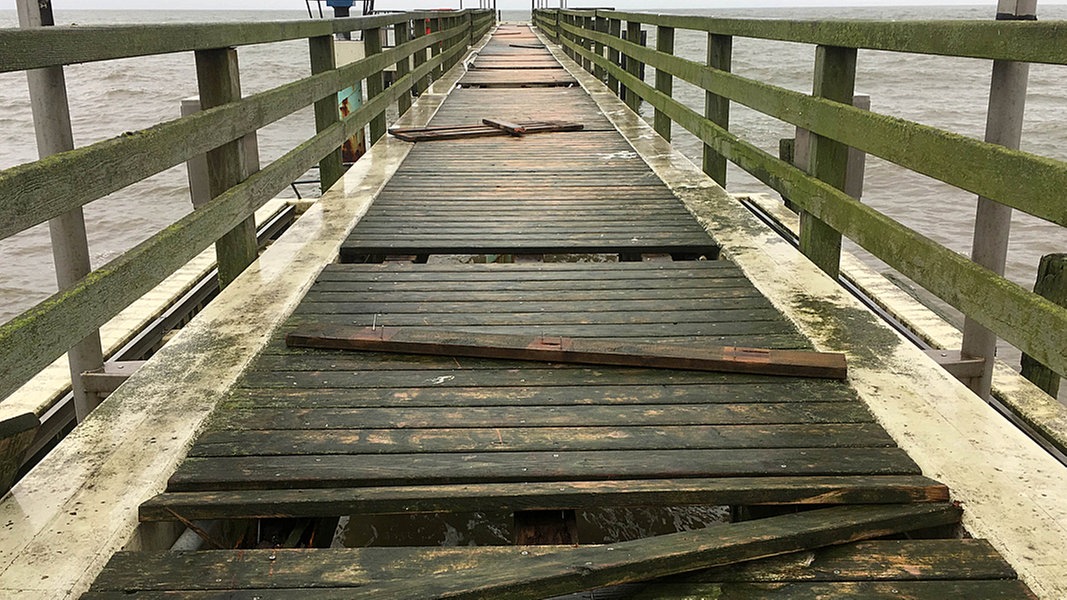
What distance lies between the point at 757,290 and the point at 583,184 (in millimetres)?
2446

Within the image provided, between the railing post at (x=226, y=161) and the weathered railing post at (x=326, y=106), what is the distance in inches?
55.7

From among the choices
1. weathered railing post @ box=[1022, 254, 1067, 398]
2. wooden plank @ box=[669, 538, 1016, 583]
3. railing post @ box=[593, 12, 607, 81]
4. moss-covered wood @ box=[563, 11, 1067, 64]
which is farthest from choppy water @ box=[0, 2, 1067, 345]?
wooden plank @ box=[669, 538, 1016, 583]

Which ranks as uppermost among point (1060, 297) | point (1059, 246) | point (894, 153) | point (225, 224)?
point (894, 153)

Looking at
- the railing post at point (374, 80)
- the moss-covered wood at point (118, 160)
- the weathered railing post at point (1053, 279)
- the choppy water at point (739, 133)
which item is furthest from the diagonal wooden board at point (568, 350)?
the choppy water at point (739, 133)

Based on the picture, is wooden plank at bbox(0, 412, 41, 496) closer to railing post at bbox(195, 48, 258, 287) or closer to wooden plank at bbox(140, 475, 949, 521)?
wooden plank at bbox(140, 475, 949, 521)

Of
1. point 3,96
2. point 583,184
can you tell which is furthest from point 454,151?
point 3,96

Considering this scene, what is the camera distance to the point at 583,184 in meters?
5.95

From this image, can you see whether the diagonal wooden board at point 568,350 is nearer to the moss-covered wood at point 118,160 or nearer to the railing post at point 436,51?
the moss-covered wood at point 118,160

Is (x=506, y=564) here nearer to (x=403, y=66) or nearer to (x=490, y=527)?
(x=490, y=527)

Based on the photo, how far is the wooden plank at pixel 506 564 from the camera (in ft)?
5.87

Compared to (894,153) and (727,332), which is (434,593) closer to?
(727,332)

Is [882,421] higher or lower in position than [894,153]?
lower

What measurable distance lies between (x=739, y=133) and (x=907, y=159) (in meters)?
23.5

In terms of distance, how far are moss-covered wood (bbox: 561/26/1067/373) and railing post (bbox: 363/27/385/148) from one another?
3.56 metres
